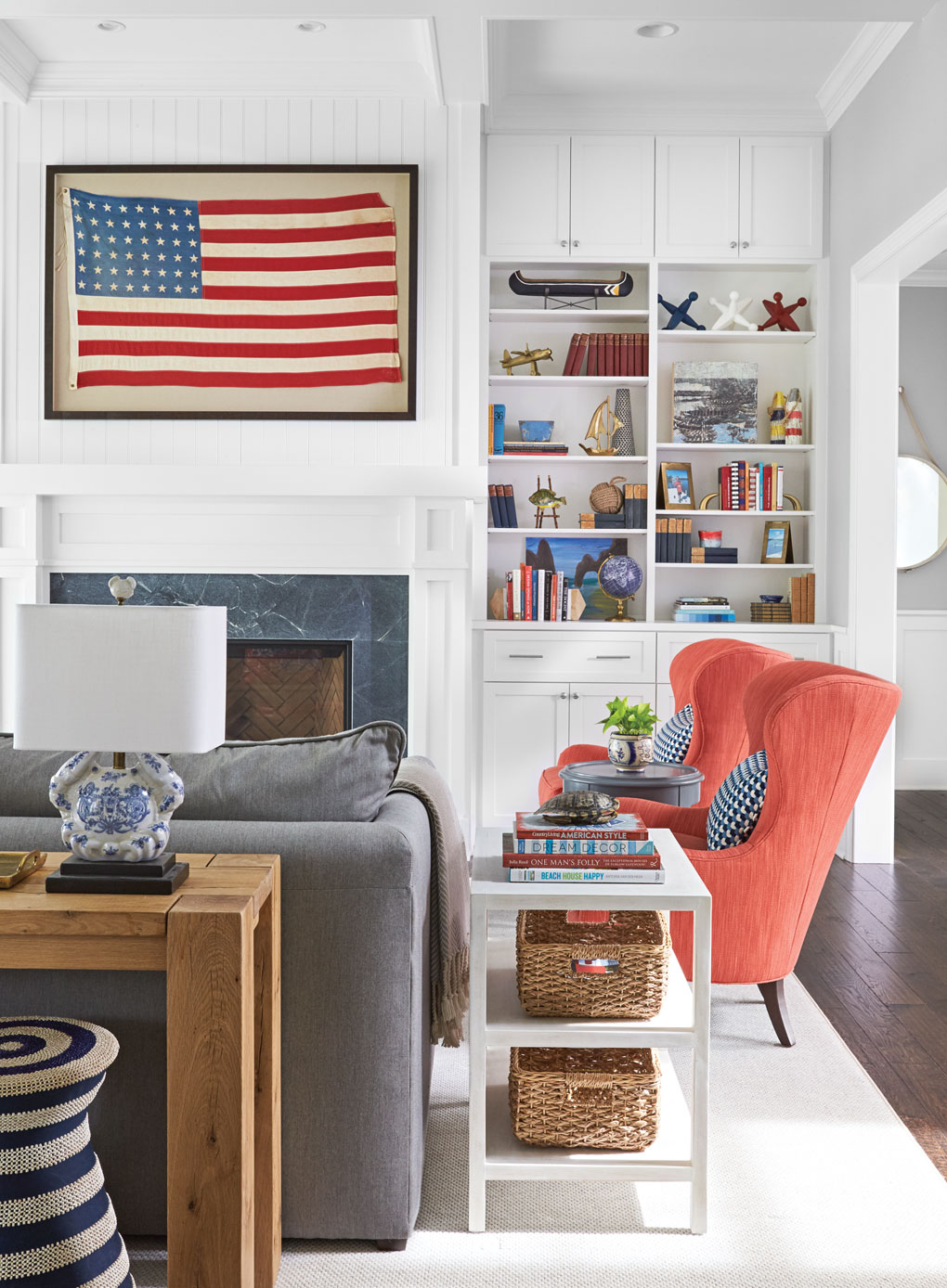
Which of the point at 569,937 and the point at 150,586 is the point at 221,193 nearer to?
the point at 150,586

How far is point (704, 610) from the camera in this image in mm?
5238

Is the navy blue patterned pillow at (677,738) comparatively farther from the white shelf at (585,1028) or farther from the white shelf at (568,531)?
the white shelf at (585,1028)

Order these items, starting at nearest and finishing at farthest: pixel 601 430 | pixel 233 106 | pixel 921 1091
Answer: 1. pixel 921 1091
2. pixel 233 106
3. pixel 601 430

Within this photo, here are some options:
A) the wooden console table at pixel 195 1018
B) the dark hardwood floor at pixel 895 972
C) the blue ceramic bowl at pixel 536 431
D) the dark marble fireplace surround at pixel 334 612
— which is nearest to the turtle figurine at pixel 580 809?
the wooden console table at pixel 195 1018

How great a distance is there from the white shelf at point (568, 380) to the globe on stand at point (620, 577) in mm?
839

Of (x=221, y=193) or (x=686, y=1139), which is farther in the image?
(x=221, y=193)

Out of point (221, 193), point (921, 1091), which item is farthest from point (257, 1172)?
point (221, 193)

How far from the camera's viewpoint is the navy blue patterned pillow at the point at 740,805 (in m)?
2.70

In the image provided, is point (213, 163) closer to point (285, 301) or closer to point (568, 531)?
point (285, 301)

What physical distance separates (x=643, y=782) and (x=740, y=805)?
24.1 inches

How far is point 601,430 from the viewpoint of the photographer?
539 cm

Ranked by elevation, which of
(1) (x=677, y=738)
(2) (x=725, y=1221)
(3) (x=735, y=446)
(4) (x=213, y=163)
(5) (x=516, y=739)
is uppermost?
(4) (x=213, y=163)

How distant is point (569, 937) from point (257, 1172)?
2.23 feet

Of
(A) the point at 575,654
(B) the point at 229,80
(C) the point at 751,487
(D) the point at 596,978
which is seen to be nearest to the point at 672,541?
(C) the point at 751,487
